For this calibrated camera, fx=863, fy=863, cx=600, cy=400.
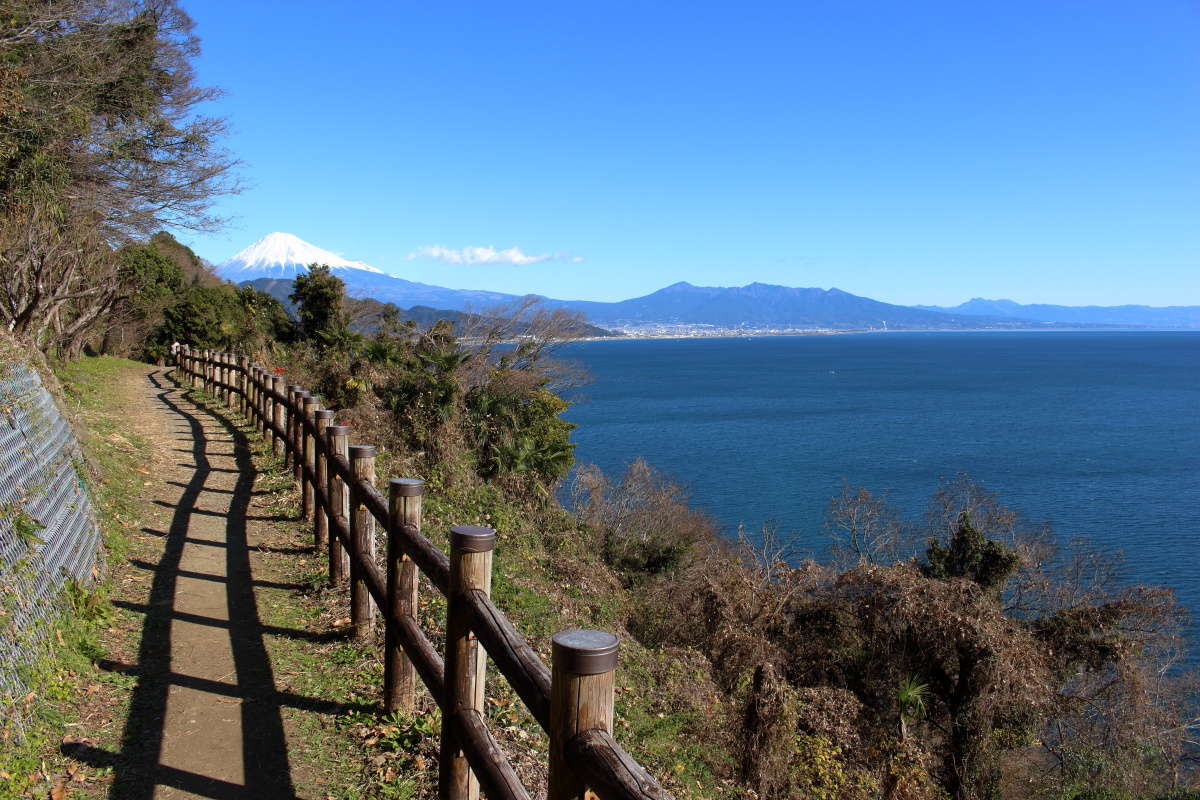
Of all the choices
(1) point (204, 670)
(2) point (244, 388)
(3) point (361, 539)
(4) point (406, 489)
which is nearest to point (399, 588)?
(4) point (406, 489)

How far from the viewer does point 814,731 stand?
13.2 metres

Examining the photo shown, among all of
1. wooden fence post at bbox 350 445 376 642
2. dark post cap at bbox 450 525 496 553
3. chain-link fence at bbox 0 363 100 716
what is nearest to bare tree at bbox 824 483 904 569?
wooden fence post at bbox 350 445 376 642

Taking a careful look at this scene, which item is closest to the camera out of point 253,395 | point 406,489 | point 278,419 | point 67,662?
point 406,489

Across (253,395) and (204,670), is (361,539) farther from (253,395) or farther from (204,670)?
(253,395)

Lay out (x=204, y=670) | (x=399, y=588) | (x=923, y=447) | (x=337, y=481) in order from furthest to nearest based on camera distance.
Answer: (x=923, y=447), (x=337, y=481), (x=204, y=670), (x=399, y=588)

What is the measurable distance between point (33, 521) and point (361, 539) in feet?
5.98

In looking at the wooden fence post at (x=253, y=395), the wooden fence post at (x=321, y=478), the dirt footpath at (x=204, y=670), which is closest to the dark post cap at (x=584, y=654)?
the dirt footpath at (x=204, y=670)

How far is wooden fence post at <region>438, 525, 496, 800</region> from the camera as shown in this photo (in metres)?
3.49

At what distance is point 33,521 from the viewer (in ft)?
16.2

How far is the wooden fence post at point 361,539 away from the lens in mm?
5480

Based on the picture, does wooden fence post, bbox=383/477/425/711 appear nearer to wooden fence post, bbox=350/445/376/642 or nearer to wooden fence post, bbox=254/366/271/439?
wooden fence post, bbox=350/445/376/642

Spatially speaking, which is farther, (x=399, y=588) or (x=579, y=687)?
(x=399, y=588)

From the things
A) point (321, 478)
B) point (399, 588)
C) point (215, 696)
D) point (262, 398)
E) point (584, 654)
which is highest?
point (584, 654)

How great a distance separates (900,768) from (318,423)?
11094 mm
